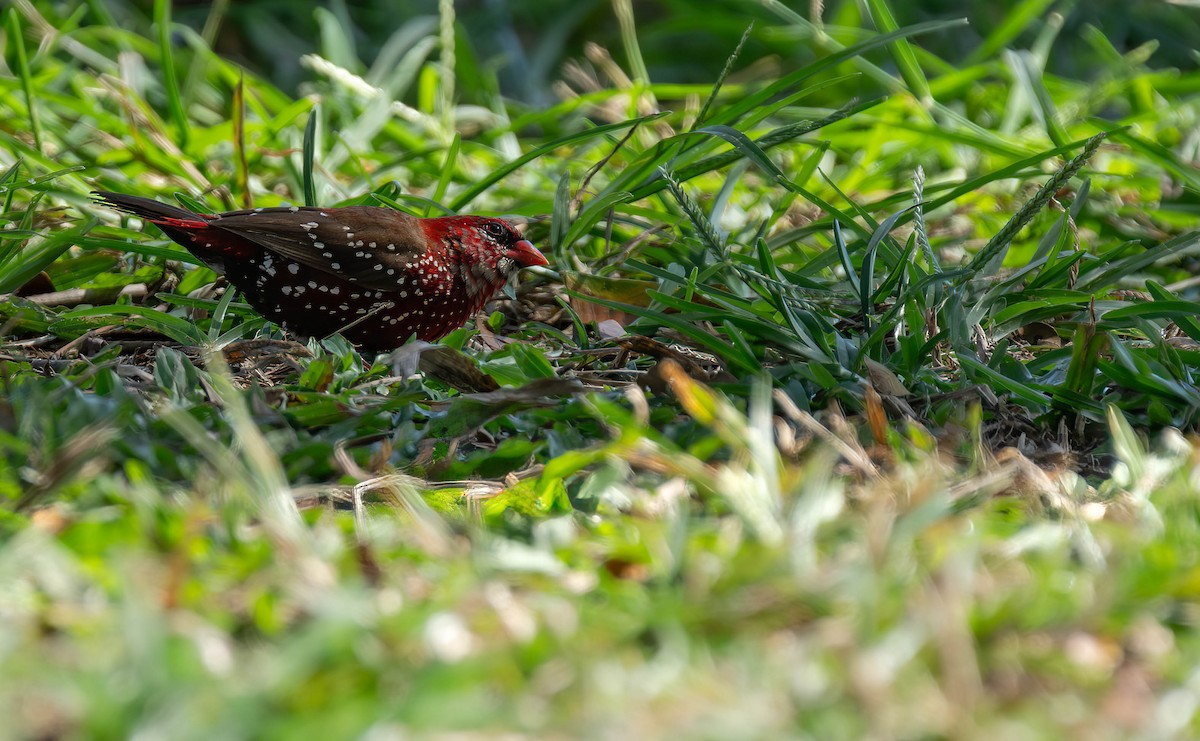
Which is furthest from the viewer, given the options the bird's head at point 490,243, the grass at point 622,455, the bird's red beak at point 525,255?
the bird's red beak at point 525,255

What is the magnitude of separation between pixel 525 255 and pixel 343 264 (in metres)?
0.56

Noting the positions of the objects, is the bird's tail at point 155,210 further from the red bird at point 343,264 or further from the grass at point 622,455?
the grass at point 622,455

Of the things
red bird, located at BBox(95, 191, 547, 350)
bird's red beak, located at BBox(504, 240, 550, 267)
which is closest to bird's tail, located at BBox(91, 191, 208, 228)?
red bird, located at BBox(95, 191, 547, 350)

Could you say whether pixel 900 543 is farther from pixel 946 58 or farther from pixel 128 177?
pixel 946 58

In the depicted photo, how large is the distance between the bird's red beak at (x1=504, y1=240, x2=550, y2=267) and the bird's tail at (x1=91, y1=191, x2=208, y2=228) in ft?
2.93

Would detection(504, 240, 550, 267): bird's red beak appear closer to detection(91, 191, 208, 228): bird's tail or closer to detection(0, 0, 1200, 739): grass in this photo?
detection(0, 0, 1200, 739): grass

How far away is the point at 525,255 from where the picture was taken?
142 inches

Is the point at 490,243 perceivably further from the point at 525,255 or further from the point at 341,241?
the point at 341,241

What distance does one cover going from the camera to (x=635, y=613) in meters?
1.45

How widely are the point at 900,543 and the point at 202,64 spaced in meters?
4.14

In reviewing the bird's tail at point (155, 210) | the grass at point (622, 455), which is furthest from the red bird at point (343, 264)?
the grass at point (622, 455)

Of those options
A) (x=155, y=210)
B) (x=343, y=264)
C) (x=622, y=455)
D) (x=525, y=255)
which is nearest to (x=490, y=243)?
(x=525, y=255)

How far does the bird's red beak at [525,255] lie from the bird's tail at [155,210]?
35.2 inches

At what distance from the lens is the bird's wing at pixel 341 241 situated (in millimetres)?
3346
